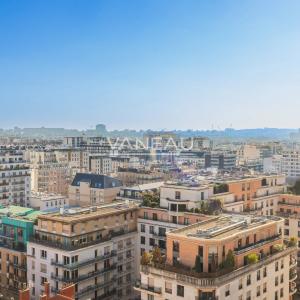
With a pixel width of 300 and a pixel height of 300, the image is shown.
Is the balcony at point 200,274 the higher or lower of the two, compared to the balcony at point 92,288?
higher

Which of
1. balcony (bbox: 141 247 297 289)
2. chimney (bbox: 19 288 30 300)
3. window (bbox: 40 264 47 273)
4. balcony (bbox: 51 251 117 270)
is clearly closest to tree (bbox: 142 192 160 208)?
balcony (bbox: 51 251 117 270)

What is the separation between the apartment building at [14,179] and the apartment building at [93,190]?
41.6 feet

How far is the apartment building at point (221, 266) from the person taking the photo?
36438 millimetres

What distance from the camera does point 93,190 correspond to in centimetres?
9125

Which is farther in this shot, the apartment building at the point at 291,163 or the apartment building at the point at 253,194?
the apartment building at the point at 291,163

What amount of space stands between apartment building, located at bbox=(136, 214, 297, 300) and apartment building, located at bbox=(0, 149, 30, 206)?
65.1 metres

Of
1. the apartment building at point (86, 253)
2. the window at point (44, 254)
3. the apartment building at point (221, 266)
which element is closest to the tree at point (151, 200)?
the apartment building at point (86, 253)

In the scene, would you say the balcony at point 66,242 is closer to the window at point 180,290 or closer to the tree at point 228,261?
the window at point 180,290

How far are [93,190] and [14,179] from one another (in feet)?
66.7

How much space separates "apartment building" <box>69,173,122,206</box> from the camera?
90.5 m

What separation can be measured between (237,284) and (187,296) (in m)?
4.23

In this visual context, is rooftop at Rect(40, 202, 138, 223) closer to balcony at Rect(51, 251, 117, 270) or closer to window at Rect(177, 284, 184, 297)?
balcony at Rect(51, 251, 117, 270)

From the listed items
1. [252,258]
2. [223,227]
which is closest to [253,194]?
[223,227]

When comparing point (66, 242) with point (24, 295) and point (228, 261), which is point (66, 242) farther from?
point (228, 261)
